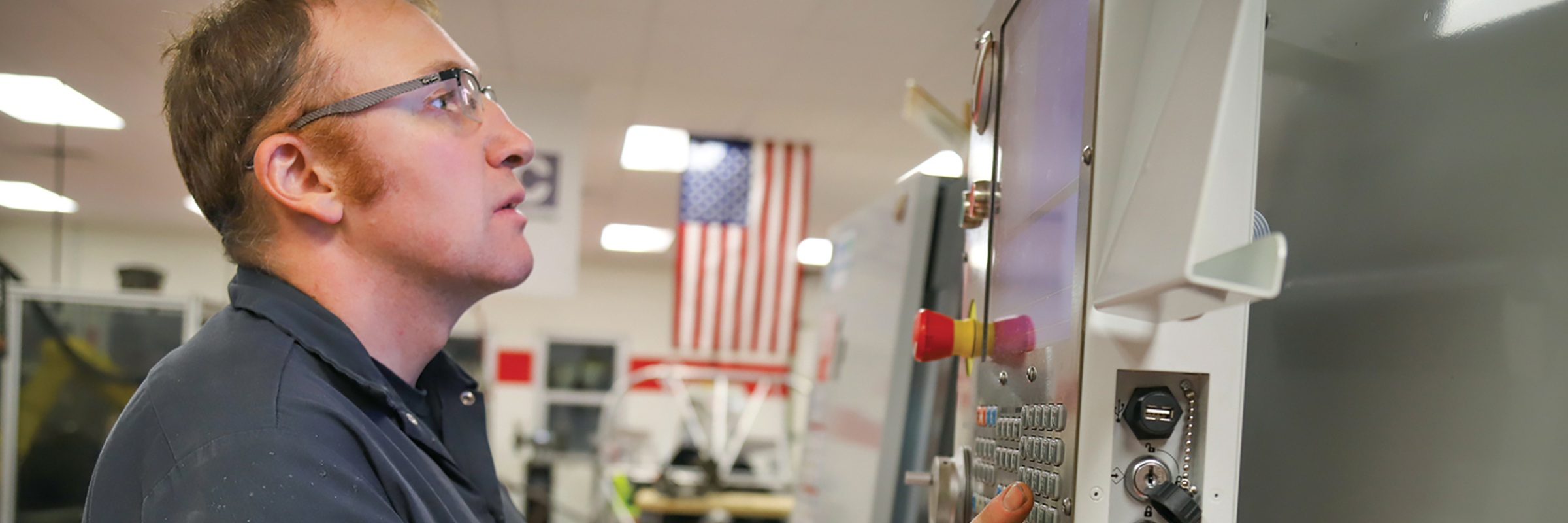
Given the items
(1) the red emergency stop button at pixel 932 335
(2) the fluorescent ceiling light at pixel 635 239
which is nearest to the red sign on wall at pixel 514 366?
(2) the fluorescent ceiling light at pixel 635 239

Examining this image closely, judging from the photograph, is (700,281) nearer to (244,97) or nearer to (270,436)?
(244,97)

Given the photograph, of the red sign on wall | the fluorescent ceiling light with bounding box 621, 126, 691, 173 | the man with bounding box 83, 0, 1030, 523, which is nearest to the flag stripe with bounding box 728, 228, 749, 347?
the fluorescent ceiling light with bounding box 621, 126, 691, 173

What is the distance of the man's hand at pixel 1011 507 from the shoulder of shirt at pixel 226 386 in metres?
0.58

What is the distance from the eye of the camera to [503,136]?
1.18 metres

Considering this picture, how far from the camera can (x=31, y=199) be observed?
7.88 m

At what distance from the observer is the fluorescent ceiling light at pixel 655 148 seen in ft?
18.4

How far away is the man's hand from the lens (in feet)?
Result: 2.55

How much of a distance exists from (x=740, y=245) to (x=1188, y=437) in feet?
16.3

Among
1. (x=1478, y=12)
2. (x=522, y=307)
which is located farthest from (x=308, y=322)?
(x=522, y=307)

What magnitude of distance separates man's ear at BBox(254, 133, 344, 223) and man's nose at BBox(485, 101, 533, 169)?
183 mm

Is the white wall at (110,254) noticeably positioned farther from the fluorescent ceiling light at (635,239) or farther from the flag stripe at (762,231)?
the flag stripe at (762,231)

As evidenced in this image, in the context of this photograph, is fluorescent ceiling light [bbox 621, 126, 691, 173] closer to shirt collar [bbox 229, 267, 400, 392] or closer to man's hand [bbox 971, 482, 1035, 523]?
shirt collar [bbox 229, 267, 400, 392]

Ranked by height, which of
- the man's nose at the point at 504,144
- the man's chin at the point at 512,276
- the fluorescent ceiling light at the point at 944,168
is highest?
the fluorescent ceiling light at the point at 944,168

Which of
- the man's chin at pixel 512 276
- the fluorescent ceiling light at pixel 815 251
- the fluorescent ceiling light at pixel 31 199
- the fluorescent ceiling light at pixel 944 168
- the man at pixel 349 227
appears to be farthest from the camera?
the fluorescent ceiling light at pixel 815 251
